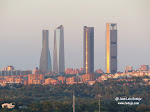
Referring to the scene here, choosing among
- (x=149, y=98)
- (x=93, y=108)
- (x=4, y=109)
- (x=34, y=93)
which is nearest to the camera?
(x=4, y=109)

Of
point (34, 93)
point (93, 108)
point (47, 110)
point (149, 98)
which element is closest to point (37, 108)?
point (47, 110)

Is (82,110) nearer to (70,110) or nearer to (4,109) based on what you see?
(70,110)

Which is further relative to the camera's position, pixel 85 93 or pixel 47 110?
pixel 85 93

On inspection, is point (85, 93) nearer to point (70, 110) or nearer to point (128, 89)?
point (128, 89)

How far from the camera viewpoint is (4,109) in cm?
11131

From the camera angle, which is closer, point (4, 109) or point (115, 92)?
point (4, 109)

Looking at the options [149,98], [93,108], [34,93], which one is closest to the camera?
[93,108]

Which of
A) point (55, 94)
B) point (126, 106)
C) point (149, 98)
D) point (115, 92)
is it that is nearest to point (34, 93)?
point (55, 94)

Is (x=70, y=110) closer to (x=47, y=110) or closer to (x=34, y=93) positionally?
(x=47, y=110)

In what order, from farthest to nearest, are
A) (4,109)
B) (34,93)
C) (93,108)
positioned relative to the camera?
(34,93)
(93,108)
(4,109)

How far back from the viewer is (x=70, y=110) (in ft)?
374

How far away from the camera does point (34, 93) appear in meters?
191

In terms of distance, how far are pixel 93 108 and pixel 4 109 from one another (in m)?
17.1

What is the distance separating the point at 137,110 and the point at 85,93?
83.7 m
